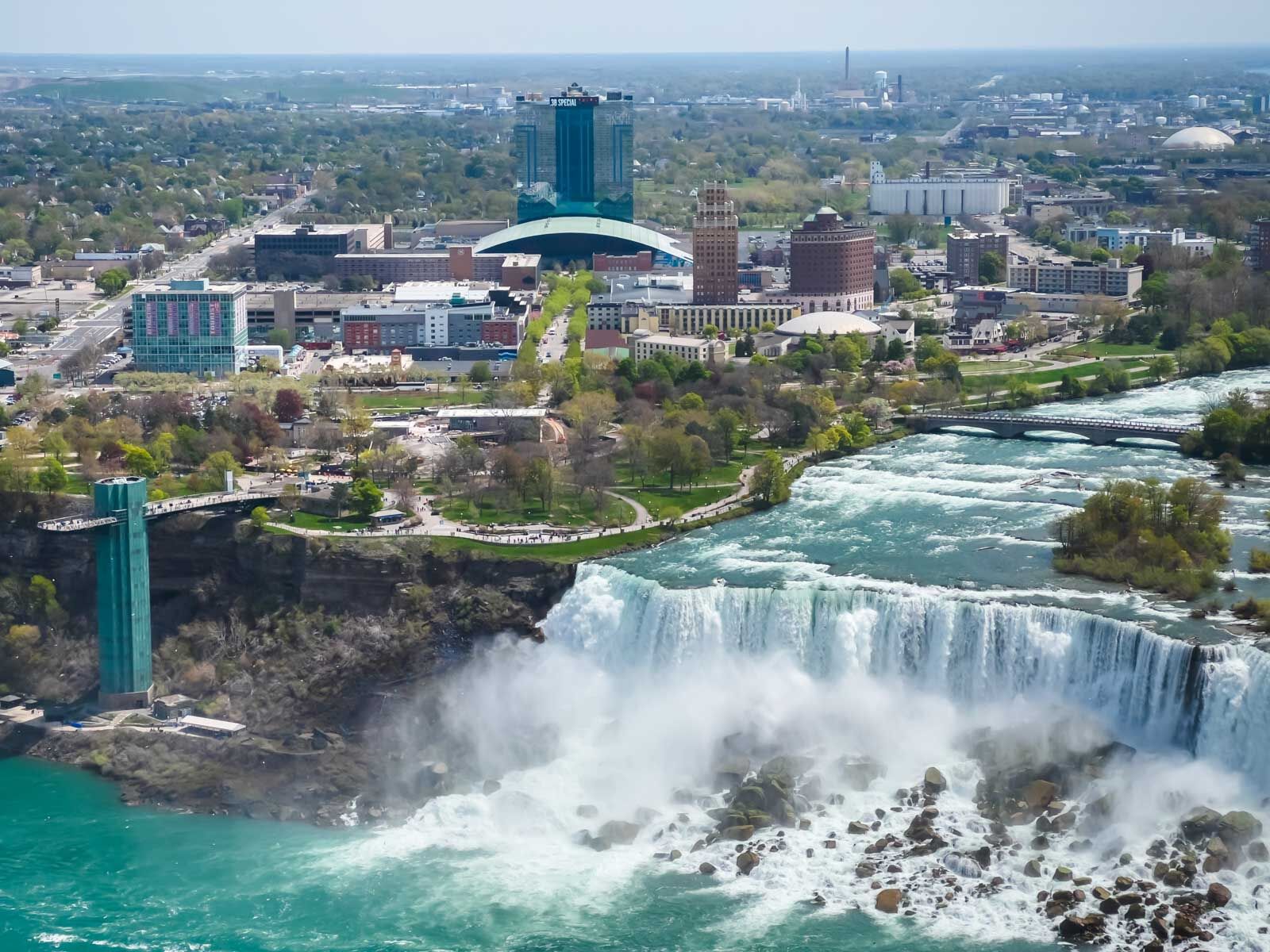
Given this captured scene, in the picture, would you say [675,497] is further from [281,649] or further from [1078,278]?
[1078,278]

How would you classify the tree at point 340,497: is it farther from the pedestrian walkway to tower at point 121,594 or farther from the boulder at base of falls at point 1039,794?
the boulder at base of falls at point 1039,794

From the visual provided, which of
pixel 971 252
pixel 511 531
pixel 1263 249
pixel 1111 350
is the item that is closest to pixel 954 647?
pixel 511 531

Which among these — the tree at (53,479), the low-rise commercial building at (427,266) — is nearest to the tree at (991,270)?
the low-rise commercial building at (427,266)

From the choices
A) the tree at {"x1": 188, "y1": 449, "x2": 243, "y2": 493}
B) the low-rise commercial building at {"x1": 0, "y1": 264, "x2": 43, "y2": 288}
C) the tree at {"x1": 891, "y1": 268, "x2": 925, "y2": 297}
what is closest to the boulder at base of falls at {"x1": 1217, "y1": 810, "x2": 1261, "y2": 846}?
the tree at {"x1": 188, "y1": 449, "x2": 243, "y2": 493}

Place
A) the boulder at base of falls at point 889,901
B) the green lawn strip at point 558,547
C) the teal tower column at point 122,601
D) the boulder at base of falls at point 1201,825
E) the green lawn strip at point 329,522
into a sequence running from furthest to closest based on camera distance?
the green lawn strip at point 329,522, the green lawn strip at point 558,547, the teal tower column at point 122,601, the boulder at base of falls at point 1201,825, the boulder at base of falls at point 889,901

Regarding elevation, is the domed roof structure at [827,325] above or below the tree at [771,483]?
above

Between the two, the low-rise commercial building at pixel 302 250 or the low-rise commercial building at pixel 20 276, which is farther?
the low-rise commercial building at pixel 302 250

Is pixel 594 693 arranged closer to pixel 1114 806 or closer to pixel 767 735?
pixel 767 735
